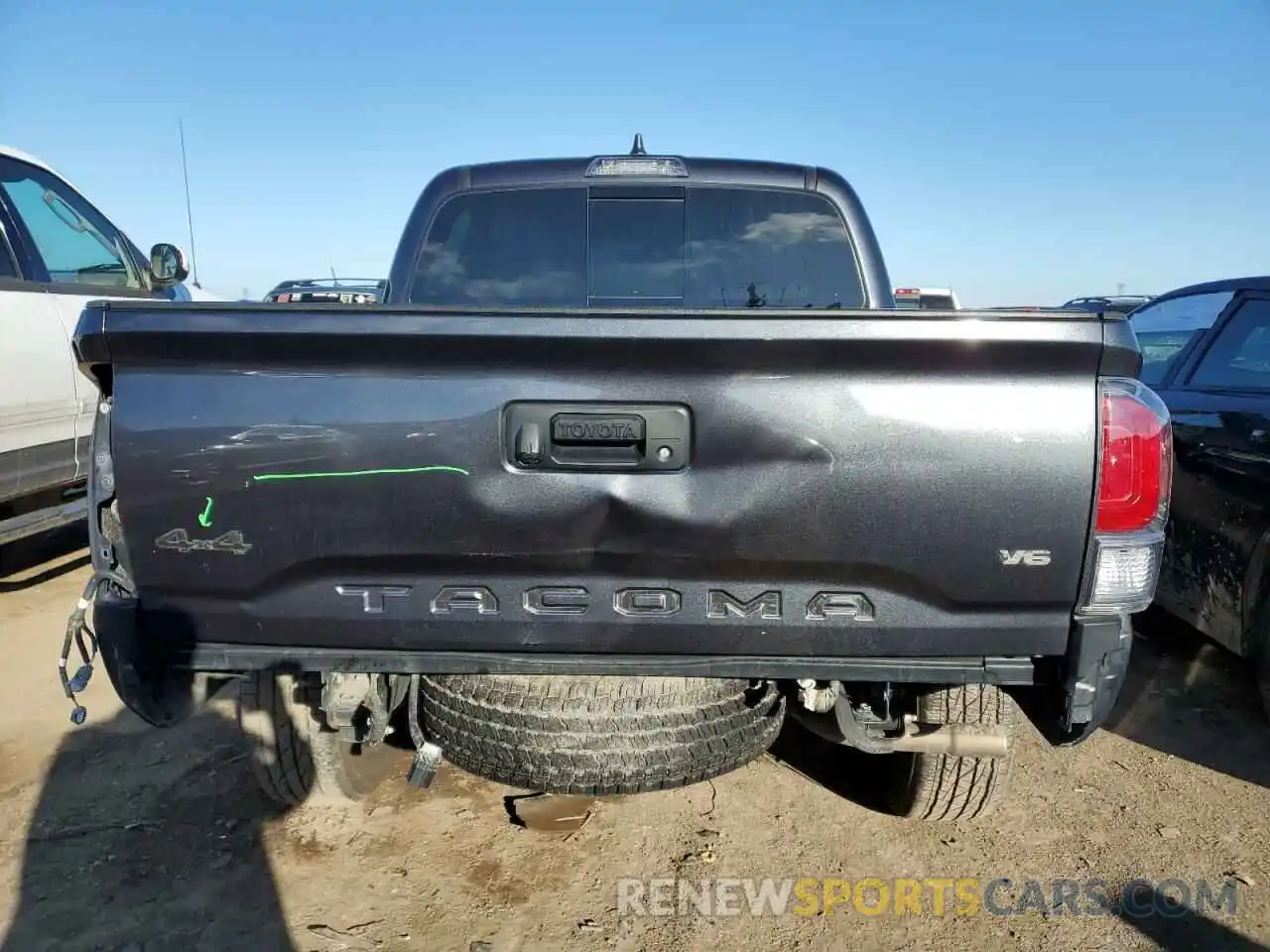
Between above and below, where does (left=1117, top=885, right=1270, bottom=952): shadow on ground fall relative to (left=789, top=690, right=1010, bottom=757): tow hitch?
below

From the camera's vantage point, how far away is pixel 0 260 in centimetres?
436

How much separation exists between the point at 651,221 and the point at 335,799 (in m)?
2.32

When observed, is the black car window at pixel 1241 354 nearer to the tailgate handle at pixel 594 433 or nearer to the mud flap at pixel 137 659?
the tailgate handle at pixel 594 433

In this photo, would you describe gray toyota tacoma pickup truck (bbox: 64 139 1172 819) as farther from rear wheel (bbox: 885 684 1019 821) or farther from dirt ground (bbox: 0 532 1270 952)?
dirt ground (bbox: 0 532 1270 952)

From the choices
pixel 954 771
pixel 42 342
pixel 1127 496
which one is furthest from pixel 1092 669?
pixel 42 342

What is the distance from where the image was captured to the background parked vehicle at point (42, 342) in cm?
427

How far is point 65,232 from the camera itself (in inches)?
199

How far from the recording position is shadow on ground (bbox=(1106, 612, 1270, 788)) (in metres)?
3.46

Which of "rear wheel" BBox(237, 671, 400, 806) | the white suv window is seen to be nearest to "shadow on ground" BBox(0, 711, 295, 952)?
"rear wheel" BBox(237, 671, 400, 806)

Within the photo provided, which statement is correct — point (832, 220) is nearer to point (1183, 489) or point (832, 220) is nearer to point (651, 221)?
point (651, 221)

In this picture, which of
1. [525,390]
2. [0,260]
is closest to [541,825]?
[525,390]

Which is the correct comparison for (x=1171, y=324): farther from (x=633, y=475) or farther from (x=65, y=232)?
(x=65, y=232)

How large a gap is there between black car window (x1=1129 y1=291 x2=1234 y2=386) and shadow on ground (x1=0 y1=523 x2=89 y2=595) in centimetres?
629

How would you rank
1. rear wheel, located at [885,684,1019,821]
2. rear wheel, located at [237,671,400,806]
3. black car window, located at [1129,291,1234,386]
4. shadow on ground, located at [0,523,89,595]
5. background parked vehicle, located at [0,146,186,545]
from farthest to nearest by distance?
1. shadow on ground, located at [0,523,89,595]
2. background parked vehicle, located at [0,146,186,545]
3. black car window, located at [1129,291,1234,386]
4. rear wheel, located at [237,671,400,806]
5. rear wheel, located at [885,684,1019,821]
